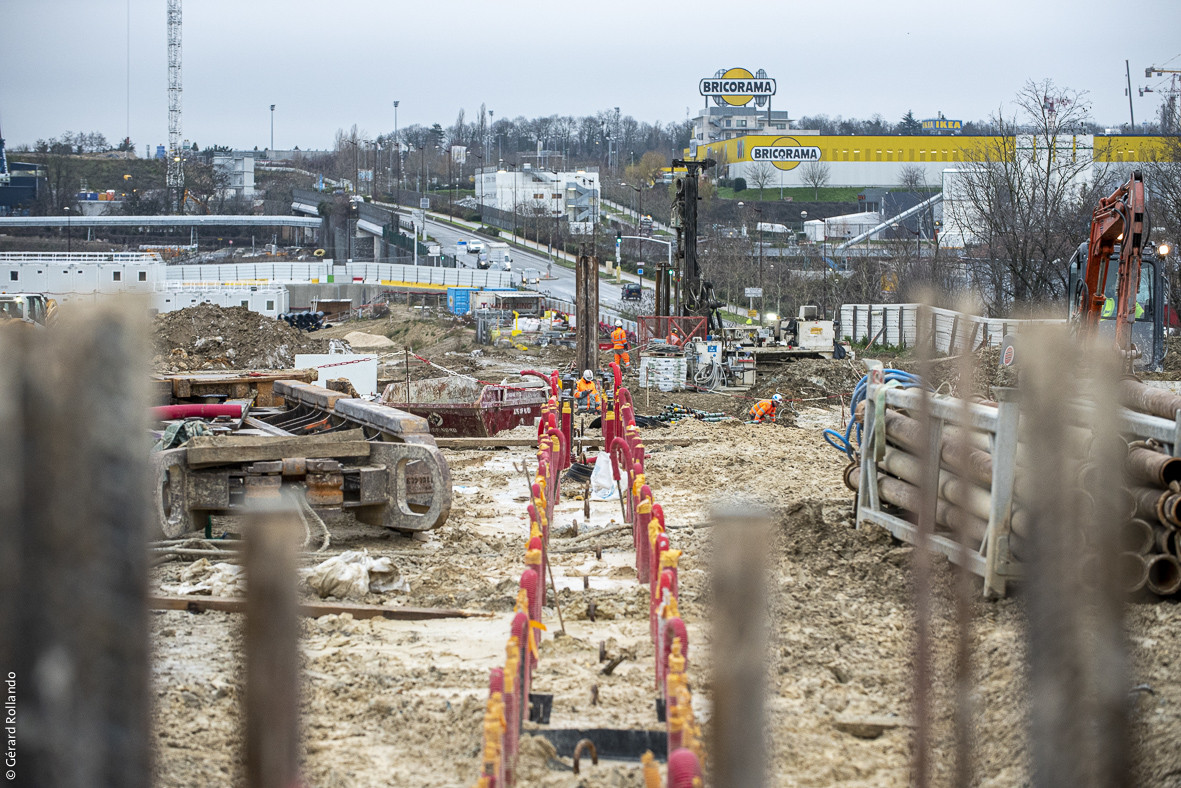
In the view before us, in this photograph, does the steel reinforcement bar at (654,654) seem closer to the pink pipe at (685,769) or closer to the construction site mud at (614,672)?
the pink pipe at (685,769)

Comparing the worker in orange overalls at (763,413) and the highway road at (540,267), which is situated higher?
the highway road at (540,267)

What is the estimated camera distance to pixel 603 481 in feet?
36.9

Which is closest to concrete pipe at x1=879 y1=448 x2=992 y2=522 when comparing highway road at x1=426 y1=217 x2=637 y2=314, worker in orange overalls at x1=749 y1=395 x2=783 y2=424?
worker in orange overalls at x1=749 y1=395 x2=783 y2=424

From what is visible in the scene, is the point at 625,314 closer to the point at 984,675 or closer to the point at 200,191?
the point at 984,675

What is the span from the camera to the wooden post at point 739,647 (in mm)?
1099

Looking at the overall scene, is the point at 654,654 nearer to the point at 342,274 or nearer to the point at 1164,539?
the point at 1164,539

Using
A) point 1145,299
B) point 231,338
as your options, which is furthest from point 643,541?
point 231,338

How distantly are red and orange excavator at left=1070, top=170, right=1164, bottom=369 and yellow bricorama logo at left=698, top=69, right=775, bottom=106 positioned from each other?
3107 inches

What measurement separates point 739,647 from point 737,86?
97967 mm

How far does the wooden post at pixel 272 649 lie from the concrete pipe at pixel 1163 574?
5.85m

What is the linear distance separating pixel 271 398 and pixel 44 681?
1207 cm

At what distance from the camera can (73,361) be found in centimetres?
97

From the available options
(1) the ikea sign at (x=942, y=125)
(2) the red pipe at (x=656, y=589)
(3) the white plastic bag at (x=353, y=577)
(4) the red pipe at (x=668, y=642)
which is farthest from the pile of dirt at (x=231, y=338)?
(1) the ikea sign at (x=942, y=125)

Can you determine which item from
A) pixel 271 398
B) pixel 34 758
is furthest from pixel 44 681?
pixel 271 398
